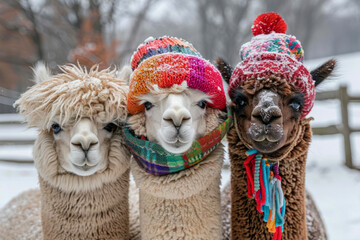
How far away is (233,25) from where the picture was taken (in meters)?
16.8

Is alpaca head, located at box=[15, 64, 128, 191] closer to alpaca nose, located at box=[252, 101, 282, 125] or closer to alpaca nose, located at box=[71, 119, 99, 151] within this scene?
alpaca nose, located at box=[71, 119, 99, 151]

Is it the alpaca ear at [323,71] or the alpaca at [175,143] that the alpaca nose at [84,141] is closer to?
the alpaca at [175,143]

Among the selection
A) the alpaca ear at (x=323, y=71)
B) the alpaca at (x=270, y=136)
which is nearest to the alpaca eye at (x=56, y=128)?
the alpaca at (x=270, y=136)

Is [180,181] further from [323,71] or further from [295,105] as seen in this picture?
[323,71]

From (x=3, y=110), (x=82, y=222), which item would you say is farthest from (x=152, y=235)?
(x=3, y=110)

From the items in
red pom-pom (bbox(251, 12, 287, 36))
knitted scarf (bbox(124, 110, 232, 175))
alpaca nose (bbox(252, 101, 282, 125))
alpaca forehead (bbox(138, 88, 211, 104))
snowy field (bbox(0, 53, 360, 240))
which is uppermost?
red pom-pom (bbox(251, 12, 287, 36))

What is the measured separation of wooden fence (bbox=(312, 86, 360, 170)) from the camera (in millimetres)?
6370

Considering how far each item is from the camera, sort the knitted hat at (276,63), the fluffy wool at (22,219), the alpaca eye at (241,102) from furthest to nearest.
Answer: the fluffy wool at (22,219)
the alpaca eye at (241,102)
the knitted hat at (276,63)

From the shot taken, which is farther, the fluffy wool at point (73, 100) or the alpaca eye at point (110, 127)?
the alpaca eye at point (110, 127)

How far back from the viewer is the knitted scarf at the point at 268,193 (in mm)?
1745

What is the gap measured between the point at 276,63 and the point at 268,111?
11.6 inches

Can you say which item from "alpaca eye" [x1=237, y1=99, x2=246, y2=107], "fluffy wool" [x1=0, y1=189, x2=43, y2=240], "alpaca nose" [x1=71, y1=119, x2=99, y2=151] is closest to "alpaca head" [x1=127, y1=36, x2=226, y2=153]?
"alpaca eye" [x1=237, y1=99, x2=246, y2=107]

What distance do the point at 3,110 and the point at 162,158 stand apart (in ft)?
77.4

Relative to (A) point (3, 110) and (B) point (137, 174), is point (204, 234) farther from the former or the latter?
(A) point (3, 110)
